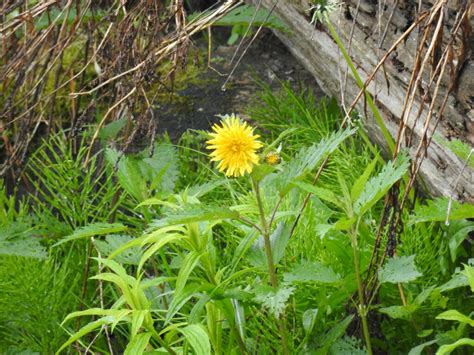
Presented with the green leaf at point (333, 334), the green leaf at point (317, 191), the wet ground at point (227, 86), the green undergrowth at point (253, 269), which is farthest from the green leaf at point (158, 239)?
the wet ground at point (227, 86)

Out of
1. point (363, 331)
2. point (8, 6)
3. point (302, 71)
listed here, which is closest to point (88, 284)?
point (8, 6)

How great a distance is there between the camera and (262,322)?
252 centimetres

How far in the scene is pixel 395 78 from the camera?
103 inches

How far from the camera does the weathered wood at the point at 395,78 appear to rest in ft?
7.83

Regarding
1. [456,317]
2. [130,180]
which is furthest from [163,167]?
[456,317]

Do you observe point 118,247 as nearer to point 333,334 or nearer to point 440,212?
point 333,334

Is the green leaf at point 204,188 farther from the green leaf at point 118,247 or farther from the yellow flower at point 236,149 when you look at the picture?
the yellow flower at point 236,149

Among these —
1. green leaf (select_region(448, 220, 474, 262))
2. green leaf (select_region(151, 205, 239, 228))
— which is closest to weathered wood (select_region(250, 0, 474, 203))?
green leaf (select_region(448, 220, 474, 262))

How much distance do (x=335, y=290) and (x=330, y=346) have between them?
7.1 inches

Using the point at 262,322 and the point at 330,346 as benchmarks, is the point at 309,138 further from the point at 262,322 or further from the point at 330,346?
the point at 330,346

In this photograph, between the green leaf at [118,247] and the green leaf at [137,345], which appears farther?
the green leaf at [118,247]

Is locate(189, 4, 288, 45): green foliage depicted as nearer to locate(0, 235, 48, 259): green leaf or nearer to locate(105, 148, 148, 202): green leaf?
locate(105, 148, 148, 202): green leaf

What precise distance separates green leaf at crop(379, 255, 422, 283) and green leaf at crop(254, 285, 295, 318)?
22cm

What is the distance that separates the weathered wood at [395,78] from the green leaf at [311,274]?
1.43 feet
